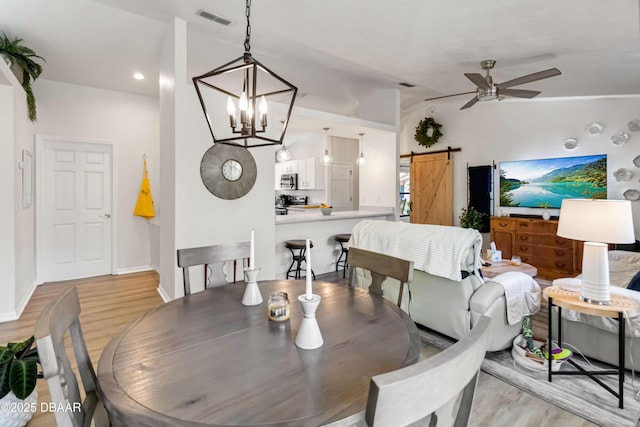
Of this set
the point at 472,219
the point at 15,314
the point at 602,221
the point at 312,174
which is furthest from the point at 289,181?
the point at 602,221

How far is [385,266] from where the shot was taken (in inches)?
76.6

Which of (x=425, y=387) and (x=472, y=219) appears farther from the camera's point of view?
(x=472, y=219)

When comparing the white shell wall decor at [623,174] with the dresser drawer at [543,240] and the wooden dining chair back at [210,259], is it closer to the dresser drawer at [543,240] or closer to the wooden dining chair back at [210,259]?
the dresser drawer at [543,240]

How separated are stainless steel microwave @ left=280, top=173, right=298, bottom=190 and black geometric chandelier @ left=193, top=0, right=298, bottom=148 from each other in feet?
8.04

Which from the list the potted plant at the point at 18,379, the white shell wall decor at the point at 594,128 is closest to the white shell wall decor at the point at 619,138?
the white shell wall decor at the point at 594,128

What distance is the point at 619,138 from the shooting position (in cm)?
474

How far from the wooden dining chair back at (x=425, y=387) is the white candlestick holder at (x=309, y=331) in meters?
0.48

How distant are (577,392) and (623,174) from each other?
157 inches

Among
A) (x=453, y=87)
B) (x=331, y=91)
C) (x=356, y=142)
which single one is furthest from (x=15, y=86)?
(x=356, y=142)

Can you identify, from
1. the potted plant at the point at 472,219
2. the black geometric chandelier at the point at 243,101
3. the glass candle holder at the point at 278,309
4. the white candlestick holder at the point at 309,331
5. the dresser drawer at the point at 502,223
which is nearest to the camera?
the white candlestick holder at the point at 309,331

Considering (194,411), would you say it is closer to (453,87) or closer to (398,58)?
(398,58)

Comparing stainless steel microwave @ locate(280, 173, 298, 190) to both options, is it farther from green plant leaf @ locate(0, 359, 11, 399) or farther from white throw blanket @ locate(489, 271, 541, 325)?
green plant leaf @ locate(0, 359, 11, 399)

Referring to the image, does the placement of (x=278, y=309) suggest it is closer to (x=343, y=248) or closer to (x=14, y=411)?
(x=14, y=411)

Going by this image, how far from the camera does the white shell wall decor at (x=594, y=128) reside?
16.1 ft
